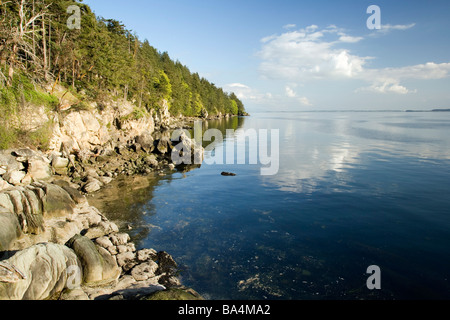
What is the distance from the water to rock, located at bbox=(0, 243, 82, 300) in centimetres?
594

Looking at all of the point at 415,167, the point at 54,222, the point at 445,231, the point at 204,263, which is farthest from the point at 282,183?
the point at 54,222

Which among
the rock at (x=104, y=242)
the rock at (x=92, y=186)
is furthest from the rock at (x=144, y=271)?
the rock at (x=92, y=186)

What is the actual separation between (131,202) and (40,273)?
48.7 ft

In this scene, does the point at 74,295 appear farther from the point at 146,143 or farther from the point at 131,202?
the point at 146,143

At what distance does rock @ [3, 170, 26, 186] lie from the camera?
2247 centimetres

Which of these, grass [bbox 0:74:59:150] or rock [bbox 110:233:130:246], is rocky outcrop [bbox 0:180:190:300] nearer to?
rock [bbox 110:233:130:246]

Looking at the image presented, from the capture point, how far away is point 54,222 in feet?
56.0

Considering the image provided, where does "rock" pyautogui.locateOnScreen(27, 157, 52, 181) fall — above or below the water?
above

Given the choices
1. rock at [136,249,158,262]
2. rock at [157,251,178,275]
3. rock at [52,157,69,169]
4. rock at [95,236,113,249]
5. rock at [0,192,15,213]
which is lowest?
rock at [157,251,178,275]

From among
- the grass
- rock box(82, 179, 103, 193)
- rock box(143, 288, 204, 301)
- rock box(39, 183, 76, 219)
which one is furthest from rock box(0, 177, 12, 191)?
rock box(143, 288, 204, 301)

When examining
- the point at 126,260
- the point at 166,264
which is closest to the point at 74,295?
the point at 126,260

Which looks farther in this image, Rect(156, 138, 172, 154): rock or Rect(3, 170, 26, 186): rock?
Rect(156, 138, 172, 154): rock

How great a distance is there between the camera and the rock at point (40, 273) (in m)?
9.63
